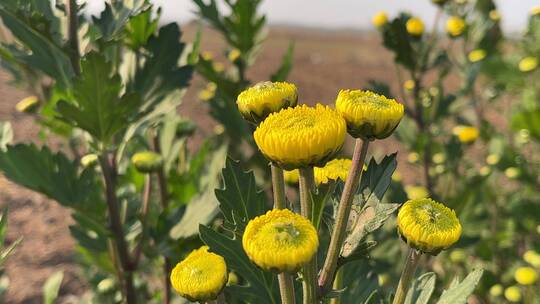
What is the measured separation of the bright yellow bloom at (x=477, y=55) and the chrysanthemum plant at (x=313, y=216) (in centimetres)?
205

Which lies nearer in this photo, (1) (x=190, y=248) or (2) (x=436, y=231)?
(2) (x=436, y=231)

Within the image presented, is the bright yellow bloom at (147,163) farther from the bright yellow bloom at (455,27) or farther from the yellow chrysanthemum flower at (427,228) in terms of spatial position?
the bright yellow bloom at (455,27)

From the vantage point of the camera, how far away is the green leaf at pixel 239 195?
81cm

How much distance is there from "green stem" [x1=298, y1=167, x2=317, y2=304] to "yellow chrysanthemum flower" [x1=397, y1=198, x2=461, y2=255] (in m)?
0.14

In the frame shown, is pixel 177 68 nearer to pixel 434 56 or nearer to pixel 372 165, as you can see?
pixel 372 165

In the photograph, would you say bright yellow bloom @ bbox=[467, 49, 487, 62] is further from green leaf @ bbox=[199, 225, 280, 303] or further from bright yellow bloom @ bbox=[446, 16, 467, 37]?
green leaf @ bbox=[199, 225, 280, 303]

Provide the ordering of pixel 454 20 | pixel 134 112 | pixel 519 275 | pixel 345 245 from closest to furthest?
pixel 345 245 → pixel 134 112 → pixel 519 275 → pixel 454 20

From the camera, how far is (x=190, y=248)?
1568mm

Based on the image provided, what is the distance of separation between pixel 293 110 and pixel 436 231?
10.8 inches

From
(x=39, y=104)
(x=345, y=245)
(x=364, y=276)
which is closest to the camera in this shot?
(x=345, y=245)

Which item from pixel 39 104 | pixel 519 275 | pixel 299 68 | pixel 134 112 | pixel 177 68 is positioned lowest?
pixel 299 68

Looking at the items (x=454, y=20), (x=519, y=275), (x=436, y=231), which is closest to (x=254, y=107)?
(x=436, y=231)

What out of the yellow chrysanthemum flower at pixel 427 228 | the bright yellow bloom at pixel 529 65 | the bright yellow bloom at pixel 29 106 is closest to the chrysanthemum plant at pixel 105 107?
the bright yellow bloom at pixel 29 106

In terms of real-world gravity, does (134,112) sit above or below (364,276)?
above
